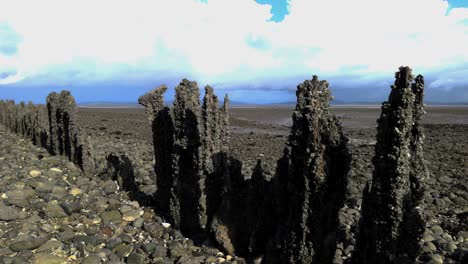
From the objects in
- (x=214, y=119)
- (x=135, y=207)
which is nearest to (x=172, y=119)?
Result: (x=214, y=119)

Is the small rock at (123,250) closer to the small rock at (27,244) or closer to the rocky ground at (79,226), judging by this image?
the rocky ground at (79,226)

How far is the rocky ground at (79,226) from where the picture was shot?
7.46 metres

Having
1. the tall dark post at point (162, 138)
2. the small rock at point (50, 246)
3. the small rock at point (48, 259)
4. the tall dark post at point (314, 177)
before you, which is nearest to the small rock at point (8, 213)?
the small rock at point (50, 246)

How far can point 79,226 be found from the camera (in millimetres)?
8695

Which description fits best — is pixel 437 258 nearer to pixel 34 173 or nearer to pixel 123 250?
pixel 123 250

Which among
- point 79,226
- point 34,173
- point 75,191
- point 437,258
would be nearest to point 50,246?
point 79,226

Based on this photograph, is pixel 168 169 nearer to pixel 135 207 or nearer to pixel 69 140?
pixel 135 207

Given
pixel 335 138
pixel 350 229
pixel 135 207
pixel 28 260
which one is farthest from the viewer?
pixel 135 207

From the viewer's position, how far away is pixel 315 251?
20.8 feet

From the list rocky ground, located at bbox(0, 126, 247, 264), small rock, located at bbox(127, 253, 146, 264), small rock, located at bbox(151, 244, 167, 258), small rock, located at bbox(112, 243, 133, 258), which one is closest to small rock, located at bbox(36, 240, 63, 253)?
rocky ground, located at bbox(0, 126, 247, 264)

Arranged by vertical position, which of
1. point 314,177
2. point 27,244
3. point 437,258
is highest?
point 314,177

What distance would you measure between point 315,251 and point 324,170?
4.50ft

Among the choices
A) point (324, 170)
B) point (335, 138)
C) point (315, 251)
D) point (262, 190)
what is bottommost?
point (315, 251)

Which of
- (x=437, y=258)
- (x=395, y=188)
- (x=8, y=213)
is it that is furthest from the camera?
(x=8, y=213)
